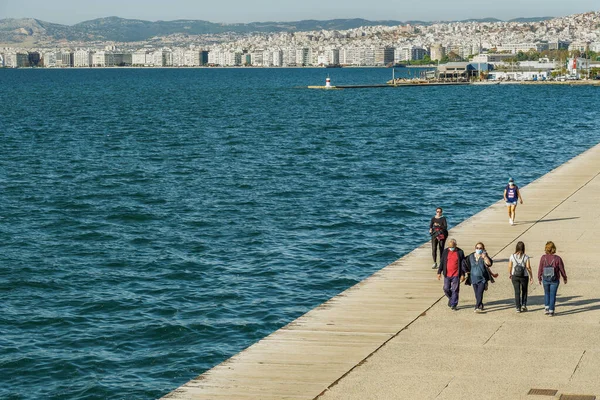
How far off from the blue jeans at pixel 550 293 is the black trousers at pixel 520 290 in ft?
1.47

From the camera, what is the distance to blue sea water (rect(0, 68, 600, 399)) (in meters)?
24.0

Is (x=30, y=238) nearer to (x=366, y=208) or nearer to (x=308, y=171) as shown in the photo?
(x=366, y=208)

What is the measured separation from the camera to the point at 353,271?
103 ft

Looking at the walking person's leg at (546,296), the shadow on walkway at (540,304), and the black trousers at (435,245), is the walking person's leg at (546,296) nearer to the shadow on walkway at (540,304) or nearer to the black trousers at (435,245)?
the shadow on walkway at (540,304)

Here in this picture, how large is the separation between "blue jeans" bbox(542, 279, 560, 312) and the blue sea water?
6879 millimetres

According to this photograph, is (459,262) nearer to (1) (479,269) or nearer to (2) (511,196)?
(1) (479,269)

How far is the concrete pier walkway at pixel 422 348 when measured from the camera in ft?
57.6

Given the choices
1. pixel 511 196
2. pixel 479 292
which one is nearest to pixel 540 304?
pixel 479 292

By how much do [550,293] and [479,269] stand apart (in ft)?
5.05

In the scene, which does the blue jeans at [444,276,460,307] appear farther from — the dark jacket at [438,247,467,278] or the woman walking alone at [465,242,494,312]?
the woman walking alone at [465,242,494,312]

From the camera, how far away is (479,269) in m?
21.6

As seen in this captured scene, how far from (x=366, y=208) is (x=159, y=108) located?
304 ft

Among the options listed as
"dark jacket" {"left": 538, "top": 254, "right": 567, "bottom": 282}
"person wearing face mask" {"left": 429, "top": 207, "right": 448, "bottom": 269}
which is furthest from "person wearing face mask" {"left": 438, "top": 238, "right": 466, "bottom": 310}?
"person wearing face mask" {"left": 429, "top": 207, "right": 448, "bottom": 269}

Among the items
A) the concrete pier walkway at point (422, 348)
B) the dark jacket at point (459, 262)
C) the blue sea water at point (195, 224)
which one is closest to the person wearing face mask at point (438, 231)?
the concrete pier walkway at point (422, 348)
